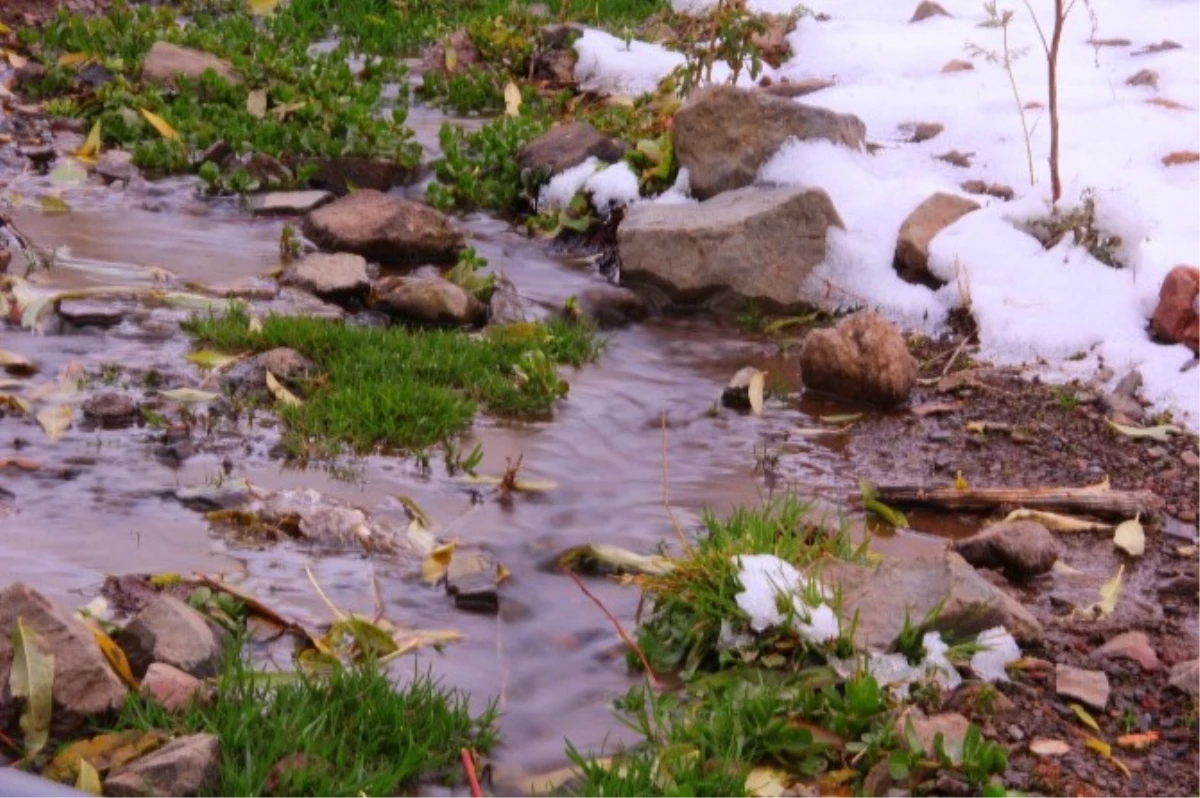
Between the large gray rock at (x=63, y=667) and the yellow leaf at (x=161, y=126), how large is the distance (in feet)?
20.2

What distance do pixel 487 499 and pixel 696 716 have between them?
161cm

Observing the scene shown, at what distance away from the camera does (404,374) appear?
6262 millimetres

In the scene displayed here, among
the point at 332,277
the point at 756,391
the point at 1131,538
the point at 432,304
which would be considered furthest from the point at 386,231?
the point at 1131,538

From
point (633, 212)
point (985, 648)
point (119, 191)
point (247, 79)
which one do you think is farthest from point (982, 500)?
point (247, 79)

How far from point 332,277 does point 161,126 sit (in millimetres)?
2828

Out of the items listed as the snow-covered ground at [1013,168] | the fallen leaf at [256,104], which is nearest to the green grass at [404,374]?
the snow-covered ground at [1013,168]

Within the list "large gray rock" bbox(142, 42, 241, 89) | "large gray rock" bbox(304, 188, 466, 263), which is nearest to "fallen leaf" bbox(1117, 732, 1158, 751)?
"large gray rock" bbox(304, 188, 466, 263)

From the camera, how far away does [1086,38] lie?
11305 millimetres

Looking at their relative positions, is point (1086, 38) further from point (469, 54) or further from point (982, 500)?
point (982, 500)

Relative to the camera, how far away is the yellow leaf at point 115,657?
3805mm

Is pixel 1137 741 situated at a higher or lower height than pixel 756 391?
lower

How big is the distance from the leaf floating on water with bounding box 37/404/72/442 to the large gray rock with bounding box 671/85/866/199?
13.3ft

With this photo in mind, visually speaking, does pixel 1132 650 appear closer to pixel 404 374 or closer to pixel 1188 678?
pixel 1188 678

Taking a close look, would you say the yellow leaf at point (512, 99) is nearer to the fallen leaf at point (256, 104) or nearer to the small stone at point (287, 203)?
the fallen leaf at point (256, 104)
